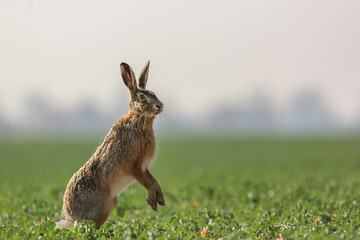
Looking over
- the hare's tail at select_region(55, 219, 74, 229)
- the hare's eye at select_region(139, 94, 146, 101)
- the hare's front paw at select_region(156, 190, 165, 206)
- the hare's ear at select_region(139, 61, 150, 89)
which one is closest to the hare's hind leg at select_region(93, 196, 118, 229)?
the hare's tail at select_region(55, 219, 74, 229)

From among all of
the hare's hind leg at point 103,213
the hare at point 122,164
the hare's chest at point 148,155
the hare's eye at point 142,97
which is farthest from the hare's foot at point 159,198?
the hare's eye at point 142,97

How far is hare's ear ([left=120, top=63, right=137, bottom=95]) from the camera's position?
21.9 ft

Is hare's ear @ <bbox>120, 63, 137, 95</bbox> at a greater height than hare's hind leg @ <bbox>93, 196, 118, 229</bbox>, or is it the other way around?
hare's ear @ <bbox>120, 63, 137, 95</bbox>

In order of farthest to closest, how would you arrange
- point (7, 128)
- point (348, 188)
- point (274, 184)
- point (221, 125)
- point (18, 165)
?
1. point (221, 125)
2. point (7, 128)
3. point (18, 165)
4. point (274, 184)
5. point (348, 188)

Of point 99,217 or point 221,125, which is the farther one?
point 221,125

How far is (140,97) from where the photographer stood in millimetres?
6750

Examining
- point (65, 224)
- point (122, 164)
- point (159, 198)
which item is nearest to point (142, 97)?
point (122, 164)

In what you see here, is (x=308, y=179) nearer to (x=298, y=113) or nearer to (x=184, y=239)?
(x=184, y=239)

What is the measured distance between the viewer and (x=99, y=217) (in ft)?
22.3

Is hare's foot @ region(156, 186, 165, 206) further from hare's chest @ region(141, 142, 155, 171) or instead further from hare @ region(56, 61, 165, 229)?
hare's chest @ region(141, 142, 155, 171)

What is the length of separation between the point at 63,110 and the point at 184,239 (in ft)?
548

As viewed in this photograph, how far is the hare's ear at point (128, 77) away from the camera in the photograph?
669 centimetres

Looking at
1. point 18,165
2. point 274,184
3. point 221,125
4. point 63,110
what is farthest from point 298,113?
point 274,184

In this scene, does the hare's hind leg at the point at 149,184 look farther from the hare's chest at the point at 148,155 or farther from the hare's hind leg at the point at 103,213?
the hare's hind leg at the point at 103,213
